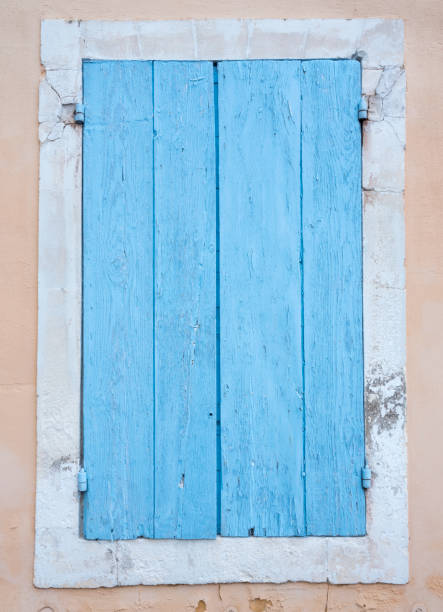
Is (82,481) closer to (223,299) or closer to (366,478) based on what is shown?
(223,299)

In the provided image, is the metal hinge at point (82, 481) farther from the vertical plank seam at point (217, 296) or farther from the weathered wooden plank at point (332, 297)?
the weathered wooden plank at point (332, 297)

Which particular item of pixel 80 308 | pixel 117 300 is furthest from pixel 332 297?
pixel 80 308

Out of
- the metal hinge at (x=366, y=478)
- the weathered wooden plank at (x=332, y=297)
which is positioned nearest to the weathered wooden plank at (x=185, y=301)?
the weathered wooden plank at (x=332, y=297)

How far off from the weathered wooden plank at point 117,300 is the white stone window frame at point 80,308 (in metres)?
0.05


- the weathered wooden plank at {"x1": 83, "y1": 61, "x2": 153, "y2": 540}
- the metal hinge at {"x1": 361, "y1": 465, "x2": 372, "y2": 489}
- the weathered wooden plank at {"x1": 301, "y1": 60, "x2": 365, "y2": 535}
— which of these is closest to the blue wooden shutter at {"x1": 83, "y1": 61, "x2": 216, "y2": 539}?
the weathered wooden plank at {"x1": 83, "y1": 61, "x2": 153, "y2": 540}

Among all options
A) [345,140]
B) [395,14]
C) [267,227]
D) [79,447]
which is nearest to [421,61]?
[395,14]

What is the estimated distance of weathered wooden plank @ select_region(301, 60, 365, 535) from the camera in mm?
2568

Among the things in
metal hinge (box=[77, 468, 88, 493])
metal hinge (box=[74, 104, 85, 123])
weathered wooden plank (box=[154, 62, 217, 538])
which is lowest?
metal hinge (box=[77, 468, 88, 493])

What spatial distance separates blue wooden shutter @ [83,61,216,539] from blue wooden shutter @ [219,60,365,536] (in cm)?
9

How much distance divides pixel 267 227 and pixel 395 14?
0.97m

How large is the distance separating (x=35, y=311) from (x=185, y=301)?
0.56 metres

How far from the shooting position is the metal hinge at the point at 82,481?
254cm

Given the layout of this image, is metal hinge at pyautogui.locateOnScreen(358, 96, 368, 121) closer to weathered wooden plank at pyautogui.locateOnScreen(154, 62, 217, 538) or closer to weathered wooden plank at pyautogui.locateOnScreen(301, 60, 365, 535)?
weathered wooden plank at pyautogui.locateOnScreen(301, 60, 365, 535)

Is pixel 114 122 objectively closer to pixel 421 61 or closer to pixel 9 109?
pixel 9 109
